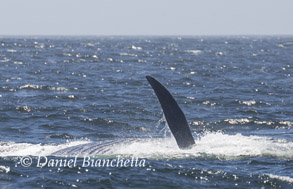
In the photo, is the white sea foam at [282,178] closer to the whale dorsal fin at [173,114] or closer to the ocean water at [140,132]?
the ocean water at [140,132]

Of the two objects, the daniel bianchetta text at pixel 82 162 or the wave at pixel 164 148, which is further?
the wave at pixel 164 148

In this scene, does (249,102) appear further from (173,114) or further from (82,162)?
(82,162)

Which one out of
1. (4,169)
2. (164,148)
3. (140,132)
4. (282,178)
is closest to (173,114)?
(164,148)

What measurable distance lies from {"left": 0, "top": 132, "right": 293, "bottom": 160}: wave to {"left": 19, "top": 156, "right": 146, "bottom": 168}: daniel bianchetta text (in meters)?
0.57

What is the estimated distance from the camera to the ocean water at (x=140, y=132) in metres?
14.9

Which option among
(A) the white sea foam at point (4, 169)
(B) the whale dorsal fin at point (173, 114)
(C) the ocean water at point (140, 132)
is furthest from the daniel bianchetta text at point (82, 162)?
(B) the whale dorsal fin at point (173, 114)

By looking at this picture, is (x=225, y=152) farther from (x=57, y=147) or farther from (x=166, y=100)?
(x=57, y=147)

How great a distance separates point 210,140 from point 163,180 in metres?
5.45

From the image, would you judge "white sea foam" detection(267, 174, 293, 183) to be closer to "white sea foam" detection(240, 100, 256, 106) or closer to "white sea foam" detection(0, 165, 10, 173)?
"white sea foam" detection(0, 165, 10, 173)

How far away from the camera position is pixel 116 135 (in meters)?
22.7

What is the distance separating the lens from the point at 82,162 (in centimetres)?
1617

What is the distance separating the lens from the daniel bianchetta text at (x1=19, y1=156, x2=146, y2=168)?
15961 mm

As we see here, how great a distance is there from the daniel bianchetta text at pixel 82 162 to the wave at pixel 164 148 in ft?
1.87

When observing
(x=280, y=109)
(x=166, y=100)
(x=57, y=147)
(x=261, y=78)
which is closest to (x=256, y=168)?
(x=166, y=100)
